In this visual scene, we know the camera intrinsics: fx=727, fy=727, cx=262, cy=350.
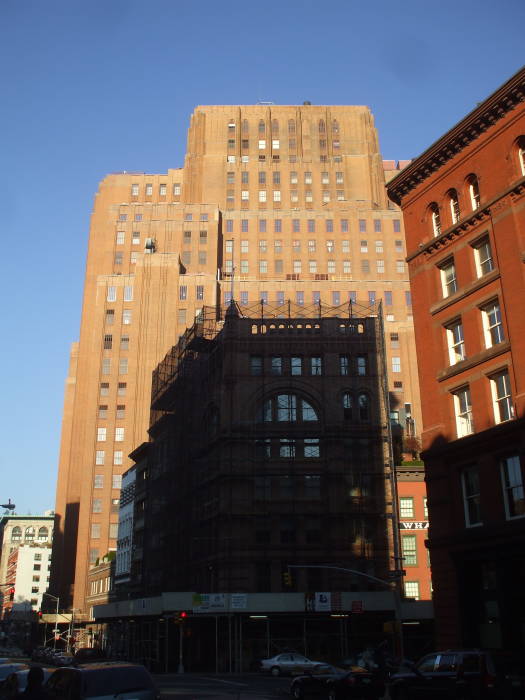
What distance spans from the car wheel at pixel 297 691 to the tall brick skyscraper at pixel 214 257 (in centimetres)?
5939

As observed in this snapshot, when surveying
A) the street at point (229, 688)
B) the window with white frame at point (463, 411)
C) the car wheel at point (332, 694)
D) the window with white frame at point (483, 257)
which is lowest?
the street at point (229, 688)

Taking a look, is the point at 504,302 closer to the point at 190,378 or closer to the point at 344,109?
the point at 190,378

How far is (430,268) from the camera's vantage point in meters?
33.3

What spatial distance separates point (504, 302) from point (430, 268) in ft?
17.9

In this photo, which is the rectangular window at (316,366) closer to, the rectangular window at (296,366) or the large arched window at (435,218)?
the rectangular window at (296,366)

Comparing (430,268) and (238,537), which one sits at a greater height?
(430,268)

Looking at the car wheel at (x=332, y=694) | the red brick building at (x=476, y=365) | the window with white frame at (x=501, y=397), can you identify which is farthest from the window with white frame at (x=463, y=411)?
the car wheel at (x=332, y=694)

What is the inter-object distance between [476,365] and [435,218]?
318 inches

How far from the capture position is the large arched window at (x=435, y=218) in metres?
33.5

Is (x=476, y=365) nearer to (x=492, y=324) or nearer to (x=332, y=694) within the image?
(x=492, y=324)

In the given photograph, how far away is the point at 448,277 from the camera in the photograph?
107 ft

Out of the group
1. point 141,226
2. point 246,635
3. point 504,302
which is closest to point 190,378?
point 246,635

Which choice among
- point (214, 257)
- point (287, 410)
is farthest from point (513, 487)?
point (214, 257)

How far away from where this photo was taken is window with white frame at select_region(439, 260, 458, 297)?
3222 cm
